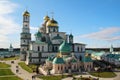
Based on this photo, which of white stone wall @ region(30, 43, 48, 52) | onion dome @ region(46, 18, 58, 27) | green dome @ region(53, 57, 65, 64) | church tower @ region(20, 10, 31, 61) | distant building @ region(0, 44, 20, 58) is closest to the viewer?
green dome @ region(53, 57, 65, 64)

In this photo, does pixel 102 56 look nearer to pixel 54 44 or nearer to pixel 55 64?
pixel 54 44

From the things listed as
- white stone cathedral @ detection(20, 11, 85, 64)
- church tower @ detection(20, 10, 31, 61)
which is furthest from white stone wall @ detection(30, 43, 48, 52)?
church tower @ detection(20, 10, 31, 61)

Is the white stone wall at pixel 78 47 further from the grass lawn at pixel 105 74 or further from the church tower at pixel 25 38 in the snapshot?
the grass lawn at pixel 105 74

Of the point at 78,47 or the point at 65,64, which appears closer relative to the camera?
the point at 65,64

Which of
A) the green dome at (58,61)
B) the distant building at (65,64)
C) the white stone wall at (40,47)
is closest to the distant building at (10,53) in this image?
the white stone wall at (40,47)

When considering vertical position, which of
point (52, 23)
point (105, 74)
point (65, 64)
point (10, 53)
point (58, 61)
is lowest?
point (105, 74)

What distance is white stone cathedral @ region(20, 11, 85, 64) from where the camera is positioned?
241 feet

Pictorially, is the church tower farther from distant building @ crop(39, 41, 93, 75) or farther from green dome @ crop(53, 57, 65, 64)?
green dome @ crop(53, 57, 65, 64)

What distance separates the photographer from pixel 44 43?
74500mm

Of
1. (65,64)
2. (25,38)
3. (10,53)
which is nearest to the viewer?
(65,64)

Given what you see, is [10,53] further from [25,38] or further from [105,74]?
[105,74]

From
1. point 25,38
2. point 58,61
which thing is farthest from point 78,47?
point 58,61

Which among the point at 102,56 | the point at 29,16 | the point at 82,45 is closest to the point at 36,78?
the point at 82,45

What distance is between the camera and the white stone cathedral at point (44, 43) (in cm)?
7350
